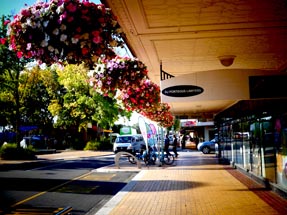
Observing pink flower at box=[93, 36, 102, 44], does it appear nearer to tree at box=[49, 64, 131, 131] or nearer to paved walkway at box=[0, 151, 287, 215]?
paved walkway at box=[0, 151, 287, 215]

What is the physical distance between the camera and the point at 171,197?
995 centimetres

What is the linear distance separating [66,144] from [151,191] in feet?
158

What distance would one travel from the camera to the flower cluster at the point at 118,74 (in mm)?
6996

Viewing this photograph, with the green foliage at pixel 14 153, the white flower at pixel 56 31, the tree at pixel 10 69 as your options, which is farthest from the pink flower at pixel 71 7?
the green foliage at pixel 14 153

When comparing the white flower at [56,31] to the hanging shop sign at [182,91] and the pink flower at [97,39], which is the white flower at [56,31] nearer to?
the pink flower at [97,39]

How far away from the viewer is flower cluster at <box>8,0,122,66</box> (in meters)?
3.92

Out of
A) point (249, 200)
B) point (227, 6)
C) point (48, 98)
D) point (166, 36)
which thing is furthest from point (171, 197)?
point (48, 98)

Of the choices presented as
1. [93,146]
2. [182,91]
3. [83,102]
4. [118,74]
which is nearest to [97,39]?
[118,74]

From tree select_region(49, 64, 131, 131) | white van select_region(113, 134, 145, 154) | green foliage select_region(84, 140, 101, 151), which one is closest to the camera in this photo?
white van select_region(113, 134, 145, 154)

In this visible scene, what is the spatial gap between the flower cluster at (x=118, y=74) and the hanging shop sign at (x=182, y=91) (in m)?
1.17

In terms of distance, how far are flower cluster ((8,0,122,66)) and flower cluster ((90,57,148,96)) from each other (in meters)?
2.74

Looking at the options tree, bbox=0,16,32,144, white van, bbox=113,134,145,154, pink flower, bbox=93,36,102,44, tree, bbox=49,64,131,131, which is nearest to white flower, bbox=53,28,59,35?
pink flower, bbox=93,36,102,44

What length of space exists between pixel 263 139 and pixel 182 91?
446 centimetres

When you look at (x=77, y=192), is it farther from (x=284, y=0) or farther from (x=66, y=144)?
(x=66, y=144)
